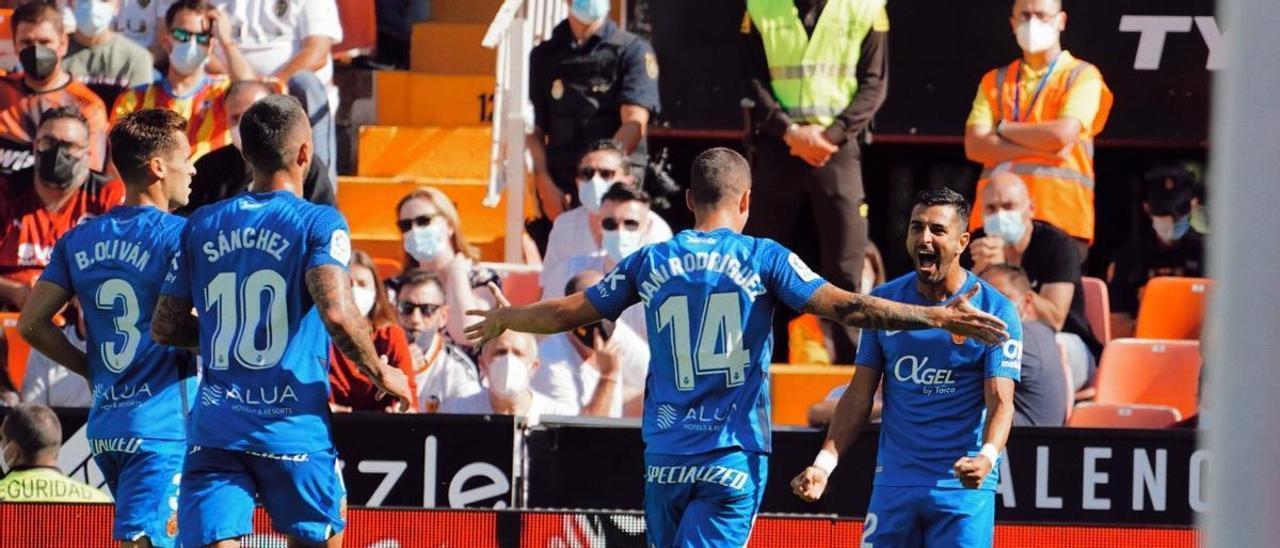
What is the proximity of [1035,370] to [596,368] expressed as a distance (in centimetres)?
240

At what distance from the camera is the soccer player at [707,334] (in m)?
5.80

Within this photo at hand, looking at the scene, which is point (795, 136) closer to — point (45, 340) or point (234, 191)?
point (234, 191)

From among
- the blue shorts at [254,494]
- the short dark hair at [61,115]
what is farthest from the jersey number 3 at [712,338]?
the short dark hair at [61,115]

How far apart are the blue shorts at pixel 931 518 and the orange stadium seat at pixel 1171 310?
5.17 meters

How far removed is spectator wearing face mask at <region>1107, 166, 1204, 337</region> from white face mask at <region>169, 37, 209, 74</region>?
19.9 ft

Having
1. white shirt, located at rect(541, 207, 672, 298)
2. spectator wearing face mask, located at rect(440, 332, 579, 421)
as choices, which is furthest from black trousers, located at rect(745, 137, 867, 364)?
spectator wearing face mask, located at rect(440, 332, 579, 421)

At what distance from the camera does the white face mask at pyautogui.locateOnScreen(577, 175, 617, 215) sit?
34.1 feet

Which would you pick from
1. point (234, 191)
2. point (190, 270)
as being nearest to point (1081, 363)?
point (234, 191)

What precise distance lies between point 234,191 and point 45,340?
421 centimetres

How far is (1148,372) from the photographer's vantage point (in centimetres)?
1022

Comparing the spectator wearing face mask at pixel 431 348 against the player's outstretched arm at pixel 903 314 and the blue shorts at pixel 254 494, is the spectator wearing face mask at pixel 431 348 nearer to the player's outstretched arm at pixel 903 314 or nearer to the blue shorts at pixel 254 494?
the blue shorts at pixel 254 494

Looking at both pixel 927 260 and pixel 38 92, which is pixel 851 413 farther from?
pixel 38 92

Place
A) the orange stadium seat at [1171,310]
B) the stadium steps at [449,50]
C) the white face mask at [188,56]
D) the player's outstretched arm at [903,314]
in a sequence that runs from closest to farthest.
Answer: the player's outstretched arm at [903,314] < the orange stadium seat at [1171,310] < the white face mask at [188,56] < the stadium steps at [449,50]

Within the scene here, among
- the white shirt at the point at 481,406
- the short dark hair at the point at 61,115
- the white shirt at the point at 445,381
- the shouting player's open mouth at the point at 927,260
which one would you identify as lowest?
the white shirt at the point at 481,406
